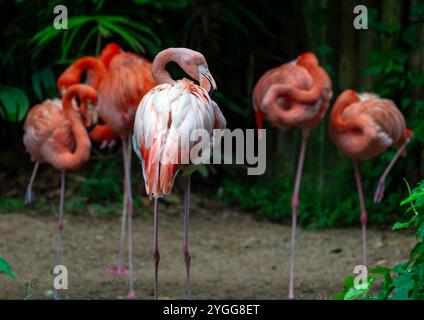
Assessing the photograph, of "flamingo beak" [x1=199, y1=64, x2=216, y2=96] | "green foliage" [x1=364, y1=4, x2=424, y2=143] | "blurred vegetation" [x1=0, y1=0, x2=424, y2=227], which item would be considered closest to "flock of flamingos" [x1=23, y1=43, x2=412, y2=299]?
"green foliage" [x1=364, y1=4, x2=424, y2=143]

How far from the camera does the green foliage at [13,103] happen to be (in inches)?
255

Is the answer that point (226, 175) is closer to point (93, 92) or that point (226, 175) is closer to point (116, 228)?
point (116, 228)

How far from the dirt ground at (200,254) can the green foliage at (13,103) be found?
0.79m

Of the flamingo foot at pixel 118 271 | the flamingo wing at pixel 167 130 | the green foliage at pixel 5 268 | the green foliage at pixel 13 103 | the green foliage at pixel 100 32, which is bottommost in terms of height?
the flamingo foot at pixel 118 271

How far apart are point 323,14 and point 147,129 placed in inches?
148

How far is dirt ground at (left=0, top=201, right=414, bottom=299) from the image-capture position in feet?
16.2

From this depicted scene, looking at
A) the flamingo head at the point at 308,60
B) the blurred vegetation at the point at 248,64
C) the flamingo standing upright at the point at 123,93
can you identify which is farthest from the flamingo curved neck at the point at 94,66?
the flamingo head at the point at 308,60

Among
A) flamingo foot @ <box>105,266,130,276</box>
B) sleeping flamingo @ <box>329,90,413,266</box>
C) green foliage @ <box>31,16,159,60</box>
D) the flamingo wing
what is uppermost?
green foliage @ <box>31,16,159,60</box>

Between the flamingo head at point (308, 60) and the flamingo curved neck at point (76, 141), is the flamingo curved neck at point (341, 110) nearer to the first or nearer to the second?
the flamingo head at point (308, 60)

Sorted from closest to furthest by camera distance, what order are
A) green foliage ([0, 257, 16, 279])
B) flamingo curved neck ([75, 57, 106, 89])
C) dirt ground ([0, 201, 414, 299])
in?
green foliage ([0, 257, 16, 279]) → dirt ground ([0, 201, 414, 299]) → flamingo curved neck ([75, 57, 106, 89])

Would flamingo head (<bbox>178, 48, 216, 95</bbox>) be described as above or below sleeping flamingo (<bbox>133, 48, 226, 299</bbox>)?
above

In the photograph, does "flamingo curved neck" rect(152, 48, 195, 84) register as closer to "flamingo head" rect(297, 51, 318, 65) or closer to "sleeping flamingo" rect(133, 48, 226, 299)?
"sleeping flamingo" rect(133, 48, 226, 299)

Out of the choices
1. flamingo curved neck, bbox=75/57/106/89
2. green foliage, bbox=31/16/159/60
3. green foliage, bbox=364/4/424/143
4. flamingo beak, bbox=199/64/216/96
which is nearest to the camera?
flamingo beak, bbox=199/64/216/96
